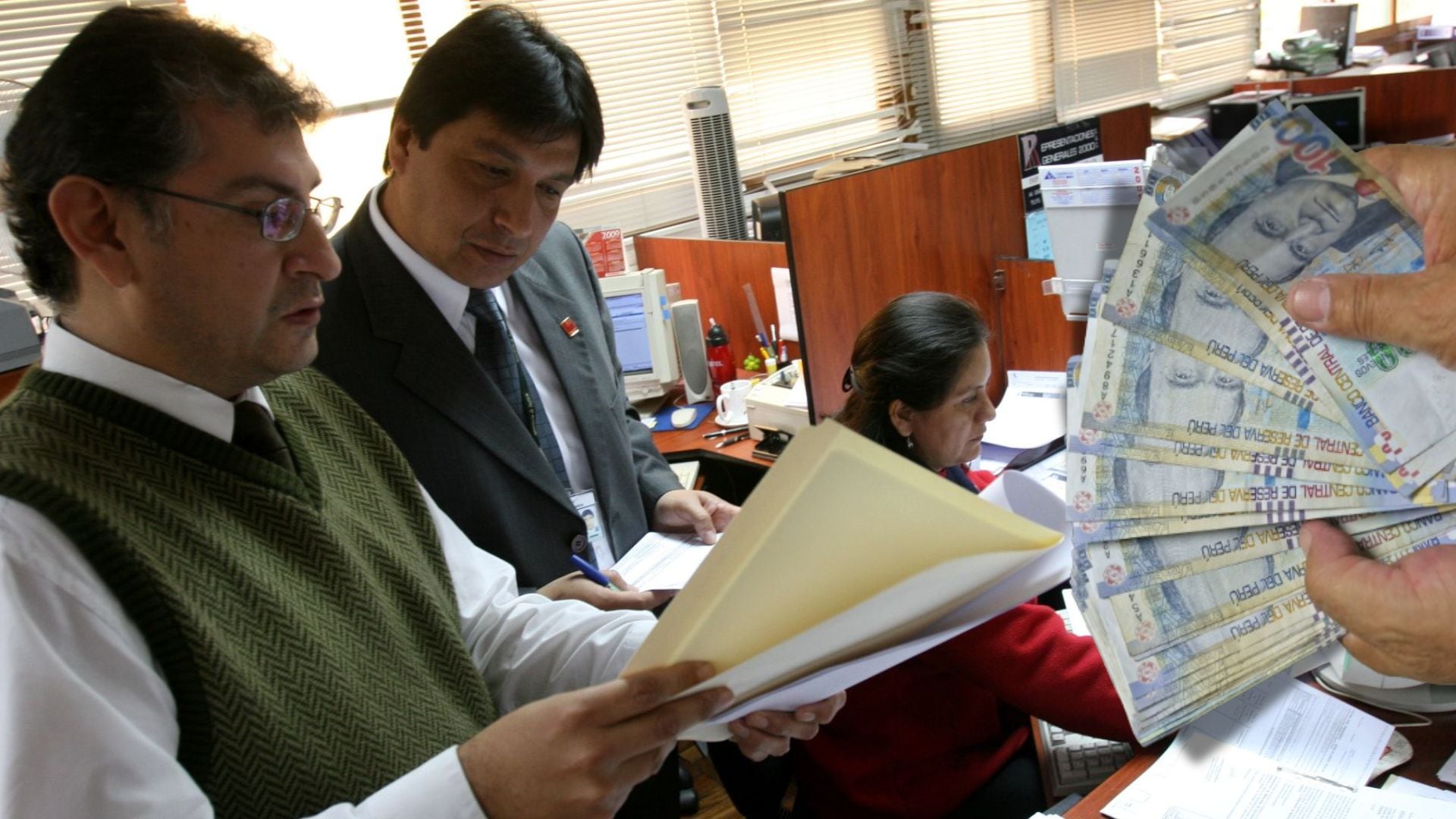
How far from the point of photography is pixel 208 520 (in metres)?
0.98

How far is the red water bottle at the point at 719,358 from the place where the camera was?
10.9 feet

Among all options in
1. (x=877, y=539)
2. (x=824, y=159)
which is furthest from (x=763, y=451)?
(x=824, y=159)

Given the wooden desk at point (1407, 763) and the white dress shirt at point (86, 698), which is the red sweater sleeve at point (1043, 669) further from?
the white dress shirt at point (86, 698)

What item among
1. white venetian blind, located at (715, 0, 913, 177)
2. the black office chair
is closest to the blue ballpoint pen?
the black office chair

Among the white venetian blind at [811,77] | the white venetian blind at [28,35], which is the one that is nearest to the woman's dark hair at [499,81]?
the white venetian blind at [28,35]

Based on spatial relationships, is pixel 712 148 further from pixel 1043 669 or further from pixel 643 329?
pixel 1043 669

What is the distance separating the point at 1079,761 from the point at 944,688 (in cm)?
24

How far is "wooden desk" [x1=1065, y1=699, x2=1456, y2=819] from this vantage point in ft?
4.11

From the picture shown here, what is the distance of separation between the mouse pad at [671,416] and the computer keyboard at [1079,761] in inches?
69.5

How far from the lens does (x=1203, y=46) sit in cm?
711

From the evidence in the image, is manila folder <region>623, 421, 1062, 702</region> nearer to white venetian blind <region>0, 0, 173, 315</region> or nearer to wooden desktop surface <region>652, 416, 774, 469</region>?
wooden desktop surface <region>652, 416, 774, 469</region>

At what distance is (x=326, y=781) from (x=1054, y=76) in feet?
19.8

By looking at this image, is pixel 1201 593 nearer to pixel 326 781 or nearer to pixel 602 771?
pixel 602 771

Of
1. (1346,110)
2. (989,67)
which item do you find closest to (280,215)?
(1346,110)
